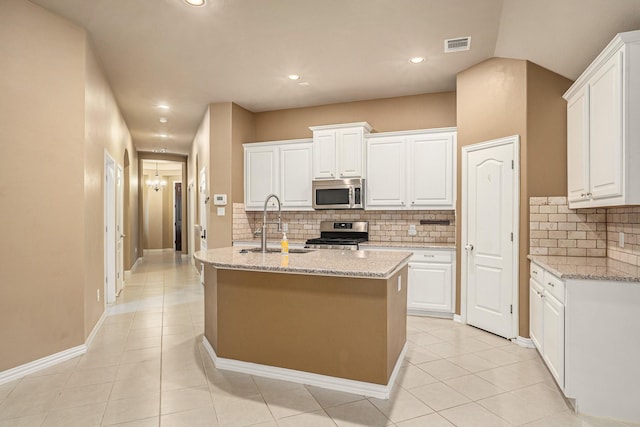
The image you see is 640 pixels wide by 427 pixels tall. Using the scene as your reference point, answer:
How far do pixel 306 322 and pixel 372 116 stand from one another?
11.9ft

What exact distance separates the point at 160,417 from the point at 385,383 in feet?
4.82

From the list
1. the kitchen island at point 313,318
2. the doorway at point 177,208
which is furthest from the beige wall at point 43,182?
the doorway at point 177,208

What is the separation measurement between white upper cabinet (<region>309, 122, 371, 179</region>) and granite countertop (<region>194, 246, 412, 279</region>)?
2.11 m

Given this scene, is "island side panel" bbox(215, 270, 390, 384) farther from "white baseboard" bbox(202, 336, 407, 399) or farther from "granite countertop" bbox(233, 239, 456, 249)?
"granite countertop" bbox(233, 239, 456, 249)

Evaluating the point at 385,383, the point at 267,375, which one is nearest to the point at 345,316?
the point at 385,383

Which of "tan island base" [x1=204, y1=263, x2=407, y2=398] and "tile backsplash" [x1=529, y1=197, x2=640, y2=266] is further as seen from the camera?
"tile backsplash" [x1=529, y1=197, x2=640, y2=266]

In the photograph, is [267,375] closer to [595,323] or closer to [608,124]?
[595,323]

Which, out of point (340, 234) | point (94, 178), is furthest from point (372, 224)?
point (94, 178)

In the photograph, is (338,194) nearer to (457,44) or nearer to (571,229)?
(457,44)

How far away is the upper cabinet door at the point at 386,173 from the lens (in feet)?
16.4

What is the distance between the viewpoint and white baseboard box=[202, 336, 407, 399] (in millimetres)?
2605

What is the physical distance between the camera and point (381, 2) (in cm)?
305

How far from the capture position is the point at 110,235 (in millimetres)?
5285

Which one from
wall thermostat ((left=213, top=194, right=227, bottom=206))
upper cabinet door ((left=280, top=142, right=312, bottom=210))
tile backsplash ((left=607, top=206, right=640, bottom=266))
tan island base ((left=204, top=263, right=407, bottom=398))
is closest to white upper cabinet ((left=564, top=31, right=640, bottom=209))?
tile backsplash ((left=607, top=206, right=640, bottom=266))
